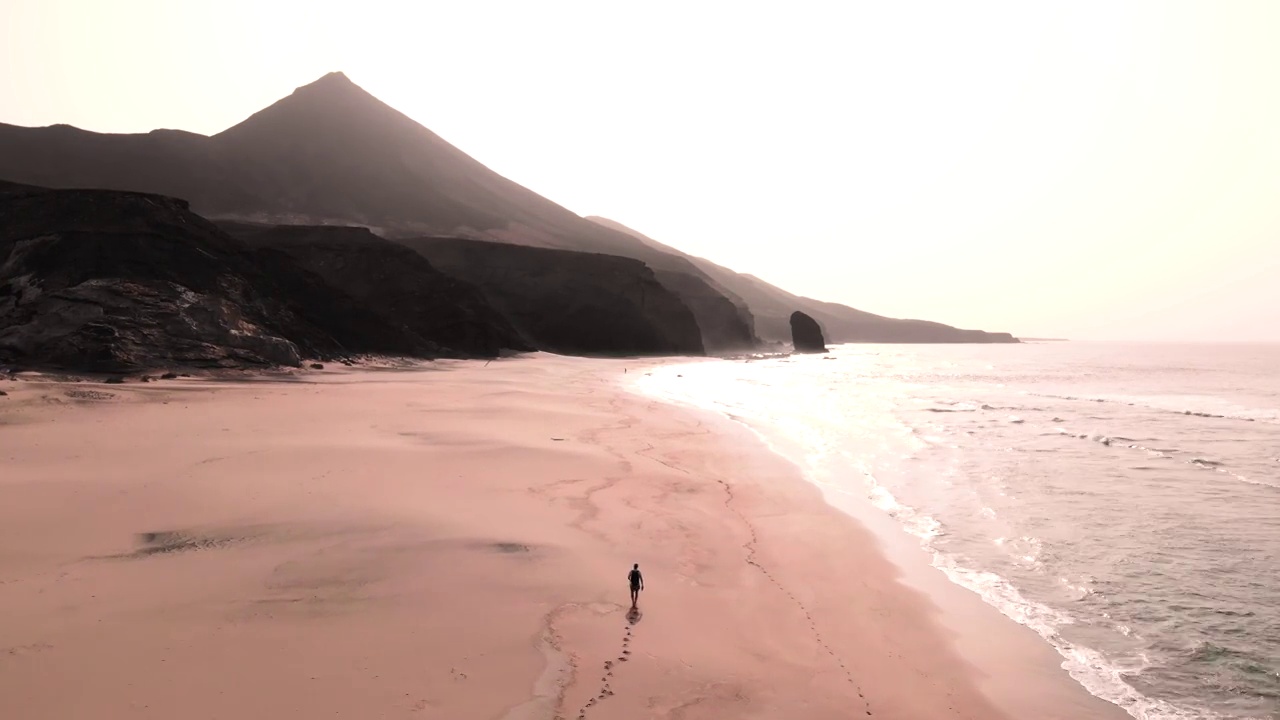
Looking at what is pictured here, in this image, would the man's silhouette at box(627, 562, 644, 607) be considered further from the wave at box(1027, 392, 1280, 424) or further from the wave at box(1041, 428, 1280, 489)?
the wave at box(1027, 392, 1280, 424)

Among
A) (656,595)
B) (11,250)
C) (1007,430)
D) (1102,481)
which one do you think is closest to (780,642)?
(656,595)

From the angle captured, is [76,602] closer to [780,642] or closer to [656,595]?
[656,595]

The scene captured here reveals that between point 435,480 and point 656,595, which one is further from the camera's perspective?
point 435,480

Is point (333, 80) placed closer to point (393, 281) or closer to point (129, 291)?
point (393, 281)

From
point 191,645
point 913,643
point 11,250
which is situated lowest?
point 913,643

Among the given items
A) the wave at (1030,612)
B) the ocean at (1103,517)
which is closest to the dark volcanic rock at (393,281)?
the ocean at (1103,517)

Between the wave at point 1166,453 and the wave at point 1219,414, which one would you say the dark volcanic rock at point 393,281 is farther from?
the wave at point 1219,414

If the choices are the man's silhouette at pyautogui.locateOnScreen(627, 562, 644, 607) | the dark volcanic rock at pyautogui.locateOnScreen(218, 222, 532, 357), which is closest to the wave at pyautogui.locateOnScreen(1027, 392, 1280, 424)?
the man's silhouette at pyautogui.locateOnScreen(627, 562, 644, 607)
